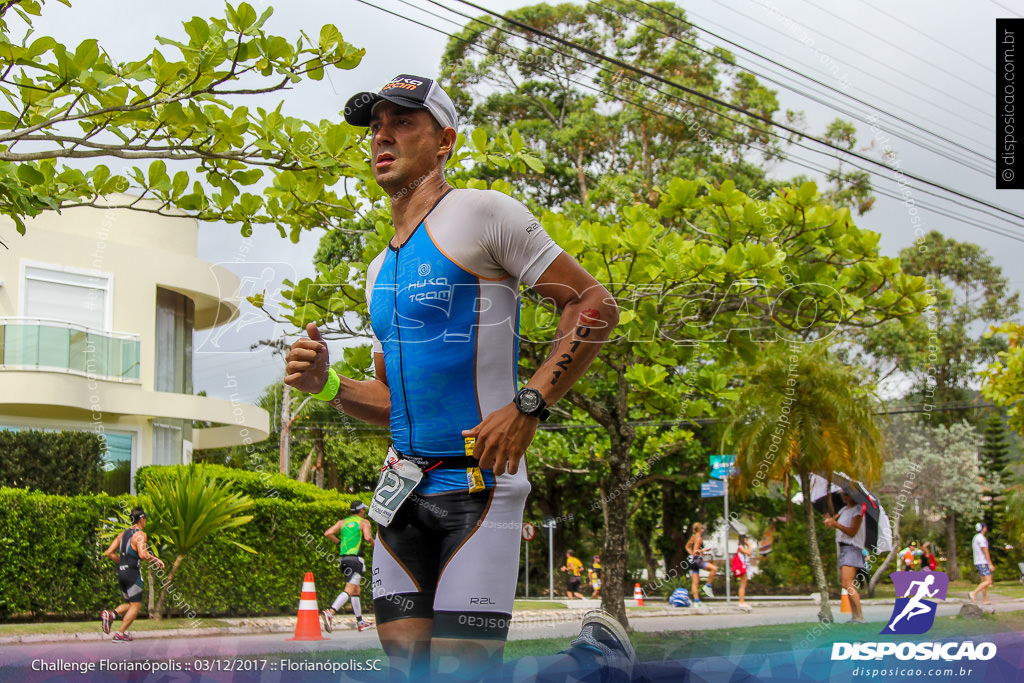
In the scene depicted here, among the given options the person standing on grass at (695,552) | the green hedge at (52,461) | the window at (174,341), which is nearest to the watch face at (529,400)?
the green hedge at (52,461)

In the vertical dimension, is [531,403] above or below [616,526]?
above

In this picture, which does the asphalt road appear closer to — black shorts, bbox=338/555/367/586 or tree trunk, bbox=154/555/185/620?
black shorts, bbox=338/555/367/586

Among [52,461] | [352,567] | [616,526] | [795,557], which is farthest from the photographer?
[795,557]

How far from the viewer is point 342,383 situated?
2477 millimetres

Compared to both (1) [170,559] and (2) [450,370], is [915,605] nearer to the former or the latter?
(2) [450,370]

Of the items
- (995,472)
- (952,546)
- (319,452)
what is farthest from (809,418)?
(995,472)

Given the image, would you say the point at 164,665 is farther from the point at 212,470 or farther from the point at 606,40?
the point at 606,40

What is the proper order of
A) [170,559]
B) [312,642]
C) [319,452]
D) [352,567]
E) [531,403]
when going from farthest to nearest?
[319,452] < [170,559] < [352,567] < [312,642] < [531,403]

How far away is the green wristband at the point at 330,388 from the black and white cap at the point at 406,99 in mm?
636

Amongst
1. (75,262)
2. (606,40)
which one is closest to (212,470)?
(75,262)

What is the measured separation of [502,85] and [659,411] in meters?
17.8

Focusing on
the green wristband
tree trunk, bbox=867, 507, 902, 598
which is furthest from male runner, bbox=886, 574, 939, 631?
tree trunk, bbox=867, 507, 902, 598

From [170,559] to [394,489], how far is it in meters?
11.6

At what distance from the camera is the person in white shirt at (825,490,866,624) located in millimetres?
10953
